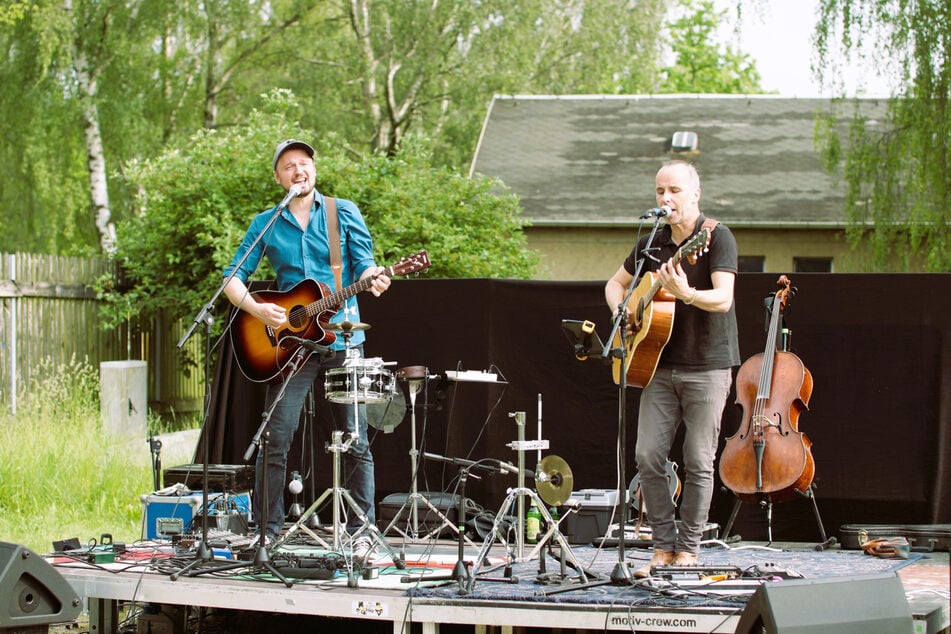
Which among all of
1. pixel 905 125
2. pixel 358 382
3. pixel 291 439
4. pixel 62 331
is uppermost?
pixel 905 125

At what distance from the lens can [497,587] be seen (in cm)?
495

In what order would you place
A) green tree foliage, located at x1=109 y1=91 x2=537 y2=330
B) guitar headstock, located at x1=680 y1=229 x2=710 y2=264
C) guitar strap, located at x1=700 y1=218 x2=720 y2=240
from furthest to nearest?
green tree foliage, located at x1=109 y1=91 x2=537 y2=330, guitar strap, located at x1=700 y1=218 x2=720 y2=240, guitar headstock, located at x1=680 y1=229 x2=710 y2=264

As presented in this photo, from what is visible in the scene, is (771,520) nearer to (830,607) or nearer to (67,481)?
(830,607)

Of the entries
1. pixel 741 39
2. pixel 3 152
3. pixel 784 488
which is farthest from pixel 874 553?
pixel 3 152

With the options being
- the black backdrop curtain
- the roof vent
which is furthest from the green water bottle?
the roof vent

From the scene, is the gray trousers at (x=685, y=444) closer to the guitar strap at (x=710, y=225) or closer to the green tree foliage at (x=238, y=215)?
the guitar strap at (x=710, y=225)

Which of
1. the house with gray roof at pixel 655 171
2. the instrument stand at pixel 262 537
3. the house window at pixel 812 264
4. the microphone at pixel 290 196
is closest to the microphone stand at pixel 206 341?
the microphone at pixel 290 196

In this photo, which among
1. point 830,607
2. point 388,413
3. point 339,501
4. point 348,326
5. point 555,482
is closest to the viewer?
point 830,607

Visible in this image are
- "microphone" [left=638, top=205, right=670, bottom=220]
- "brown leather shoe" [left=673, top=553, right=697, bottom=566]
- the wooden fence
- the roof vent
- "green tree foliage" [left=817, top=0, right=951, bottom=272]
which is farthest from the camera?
the roof vent

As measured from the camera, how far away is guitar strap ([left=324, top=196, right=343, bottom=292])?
5848 mm

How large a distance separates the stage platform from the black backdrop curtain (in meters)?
0.60

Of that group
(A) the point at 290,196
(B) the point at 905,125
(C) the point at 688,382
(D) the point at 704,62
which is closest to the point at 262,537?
(A) the point at 290,196

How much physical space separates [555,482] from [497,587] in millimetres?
914

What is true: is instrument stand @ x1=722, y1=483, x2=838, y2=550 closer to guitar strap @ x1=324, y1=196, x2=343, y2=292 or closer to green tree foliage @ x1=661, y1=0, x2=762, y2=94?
guitar strap @ x1=324, y1=196, x2=343, y2=292
